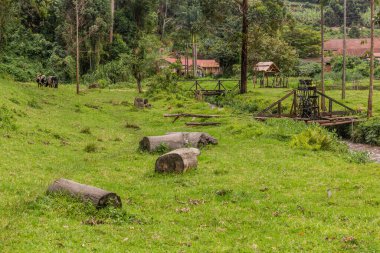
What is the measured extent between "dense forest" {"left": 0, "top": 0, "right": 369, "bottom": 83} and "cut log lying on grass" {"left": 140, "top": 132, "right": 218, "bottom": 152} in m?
30.9

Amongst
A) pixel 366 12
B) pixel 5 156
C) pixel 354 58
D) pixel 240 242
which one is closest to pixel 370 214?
pixel 240 242

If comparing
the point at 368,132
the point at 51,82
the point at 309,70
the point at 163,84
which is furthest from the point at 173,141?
the point at 309,70

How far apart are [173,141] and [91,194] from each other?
963 centimetres

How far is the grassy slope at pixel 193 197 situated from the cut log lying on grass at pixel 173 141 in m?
0.57

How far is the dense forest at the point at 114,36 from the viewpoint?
55.6 meters

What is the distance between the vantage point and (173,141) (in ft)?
74.4

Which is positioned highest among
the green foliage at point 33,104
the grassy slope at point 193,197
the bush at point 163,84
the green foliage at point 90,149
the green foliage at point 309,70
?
the green foliage at point 309,70

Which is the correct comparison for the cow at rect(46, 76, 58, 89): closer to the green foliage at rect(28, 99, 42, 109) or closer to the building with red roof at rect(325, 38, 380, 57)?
the green foliage at rect(28, 99, 42, 109)

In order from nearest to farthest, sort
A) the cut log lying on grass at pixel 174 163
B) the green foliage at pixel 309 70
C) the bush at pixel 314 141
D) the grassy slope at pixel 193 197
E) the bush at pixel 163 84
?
the grassy slope at pixel 193 197, the cut log lying on grass at pixel 174 163, the bush at pixel 314 141, the bush at pixel 163 84, the green foliage at pixel 309 70

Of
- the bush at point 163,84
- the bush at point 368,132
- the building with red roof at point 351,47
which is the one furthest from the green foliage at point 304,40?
the bush at point 368,132

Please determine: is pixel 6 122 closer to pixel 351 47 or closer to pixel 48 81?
pixel 48 81

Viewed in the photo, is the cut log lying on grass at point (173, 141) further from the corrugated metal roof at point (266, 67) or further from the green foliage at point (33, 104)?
the corrugated metal roof at point (266, 67)

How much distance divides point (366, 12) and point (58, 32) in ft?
490

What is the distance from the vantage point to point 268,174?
18219 mm
